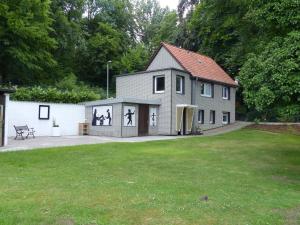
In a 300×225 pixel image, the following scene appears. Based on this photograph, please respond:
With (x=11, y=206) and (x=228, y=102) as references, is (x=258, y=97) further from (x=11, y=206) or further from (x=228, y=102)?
(x=228, y=102)

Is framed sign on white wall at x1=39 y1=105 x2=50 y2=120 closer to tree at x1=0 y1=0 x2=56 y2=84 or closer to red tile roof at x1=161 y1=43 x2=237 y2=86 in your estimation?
red tile roof at x1=161 y1=43 x2=237 y2=86

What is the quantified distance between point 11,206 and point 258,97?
784 cm

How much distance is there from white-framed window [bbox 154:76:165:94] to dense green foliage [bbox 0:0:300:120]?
5115 millimetres

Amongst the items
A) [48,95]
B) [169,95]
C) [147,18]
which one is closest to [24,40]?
[48,95]

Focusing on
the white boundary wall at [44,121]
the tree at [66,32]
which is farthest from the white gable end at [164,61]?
the tree at [66,32]

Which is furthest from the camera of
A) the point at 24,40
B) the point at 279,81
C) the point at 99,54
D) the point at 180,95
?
the point at 99,54

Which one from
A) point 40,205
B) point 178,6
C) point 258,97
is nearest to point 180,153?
point 258,97

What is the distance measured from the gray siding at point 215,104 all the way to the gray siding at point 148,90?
3.60m

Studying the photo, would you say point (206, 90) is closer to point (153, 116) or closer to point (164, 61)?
point (164, 61)

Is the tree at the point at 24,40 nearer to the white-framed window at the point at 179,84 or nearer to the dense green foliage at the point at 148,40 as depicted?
the dense green foliage at the point at 148,40

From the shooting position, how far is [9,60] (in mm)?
40906

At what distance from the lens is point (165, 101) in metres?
31.6

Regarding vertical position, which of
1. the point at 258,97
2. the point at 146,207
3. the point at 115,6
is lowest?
the point at 146,207

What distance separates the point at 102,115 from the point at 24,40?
1618cm
